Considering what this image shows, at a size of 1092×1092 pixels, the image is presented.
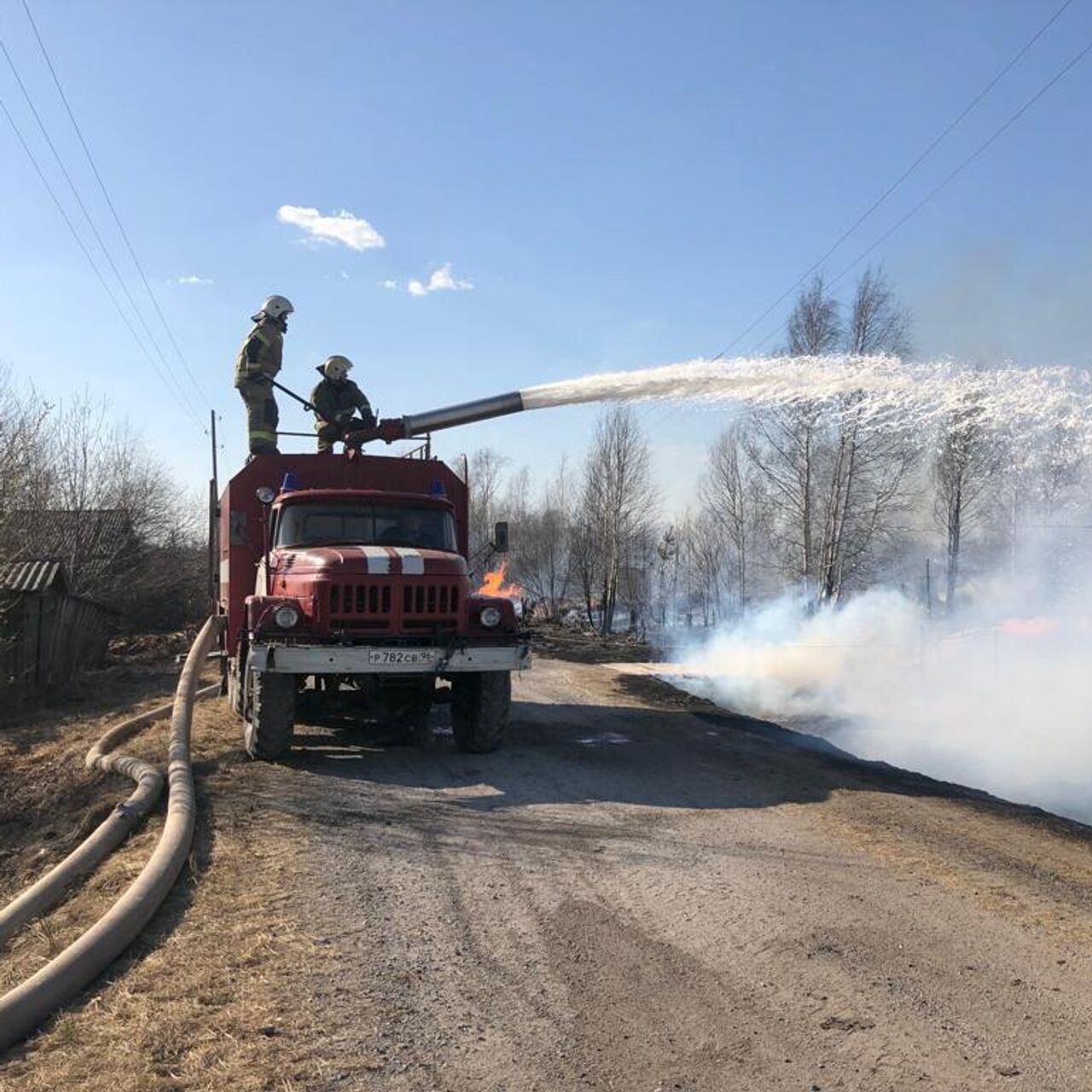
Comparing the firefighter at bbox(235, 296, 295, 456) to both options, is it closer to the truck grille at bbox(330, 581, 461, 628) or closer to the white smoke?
the truck grille at bbox(330, 581, 461, 628)

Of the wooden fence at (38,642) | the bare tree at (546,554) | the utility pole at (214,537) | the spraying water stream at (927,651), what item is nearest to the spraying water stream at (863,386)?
the spraying water stream at (927,651)

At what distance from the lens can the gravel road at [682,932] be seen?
138 inches

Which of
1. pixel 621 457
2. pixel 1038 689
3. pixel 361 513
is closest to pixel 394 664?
pixel 361 513

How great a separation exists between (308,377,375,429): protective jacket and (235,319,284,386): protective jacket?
25.6 inches

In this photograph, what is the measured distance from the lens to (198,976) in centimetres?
411

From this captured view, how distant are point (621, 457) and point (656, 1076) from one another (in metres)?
40.7

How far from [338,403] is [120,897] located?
8.26 metres

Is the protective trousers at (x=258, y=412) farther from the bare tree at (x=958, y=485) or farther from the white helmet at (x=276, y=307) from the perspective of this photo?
the bare tree at (x=958, y=485)

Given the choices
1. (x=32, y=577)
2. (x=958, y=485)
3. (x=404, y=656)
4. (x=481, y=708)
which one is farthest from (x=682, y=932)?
(x=958, y=485)

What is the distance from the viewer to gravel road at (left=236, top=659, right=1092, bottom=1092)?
3500 millimetres

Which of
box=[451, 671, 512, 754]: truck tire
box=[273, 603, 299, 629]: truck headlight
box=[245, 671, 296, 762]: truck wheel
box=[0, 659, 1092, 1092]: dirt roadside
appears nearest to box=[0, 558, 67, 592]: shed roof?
box=[245, 671, 296, 762]: truck wheel

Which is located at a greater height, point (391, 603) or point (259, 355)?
point (259, 355)

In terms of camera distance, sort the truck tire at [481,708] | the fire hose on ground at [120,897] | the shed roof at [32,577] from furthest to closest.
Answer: the shed roof at [32,577] < the truck tire at [481,708] < the fire hose on ground at [120,897]

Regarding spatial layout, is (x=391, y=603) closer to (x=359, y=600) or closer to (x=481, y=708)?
(x=359, y=600)
